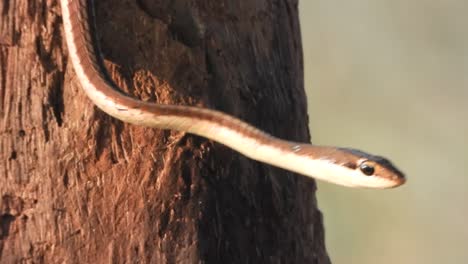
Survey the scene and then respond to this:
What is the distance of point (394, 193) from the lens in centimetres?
1000

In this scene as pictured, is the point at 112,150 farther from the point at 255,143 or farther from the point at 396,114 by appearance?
the point at 396,114

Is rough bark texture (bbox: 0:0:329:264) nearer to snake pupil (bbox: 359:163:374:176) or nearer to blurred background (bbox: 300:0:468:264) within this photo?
snake pupil (bbox: 359:163:374:176)

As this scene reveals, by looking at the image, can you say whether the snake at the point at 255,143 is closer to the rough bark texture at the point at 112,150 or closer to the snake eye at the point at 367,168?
the snake eye at the point at 367,168

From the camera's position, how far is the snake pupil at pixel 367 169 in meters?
2.79

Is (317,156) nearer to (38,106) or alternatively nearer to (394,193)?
(38,106)

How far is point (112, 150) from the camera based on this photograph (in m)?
3.04

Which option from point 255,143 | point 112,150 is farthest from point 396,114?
point 255,143

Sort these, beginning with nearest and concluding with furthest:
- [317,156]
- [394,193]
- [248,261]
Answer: [317,156] → [248,261] → [394,193]

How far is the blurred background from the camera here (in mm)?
9672

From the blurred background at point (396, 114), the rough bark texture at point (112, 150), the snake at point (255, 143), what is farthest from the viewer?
the blurred background at point (396, 114)

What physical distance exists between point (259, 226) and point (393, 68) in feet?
26.3

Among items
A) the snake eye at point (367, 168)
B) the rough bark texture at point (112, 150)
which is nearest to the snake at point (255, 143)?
the snake eye at point (367, 168)

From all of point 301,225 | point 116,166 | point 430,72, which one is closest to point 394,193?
point 430,72

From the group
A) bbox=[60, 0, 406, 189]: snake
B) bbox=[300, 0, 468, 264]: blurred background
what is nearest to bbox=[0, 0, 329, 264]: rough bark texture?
bbox=[60, 0, 406, 189]: snake
